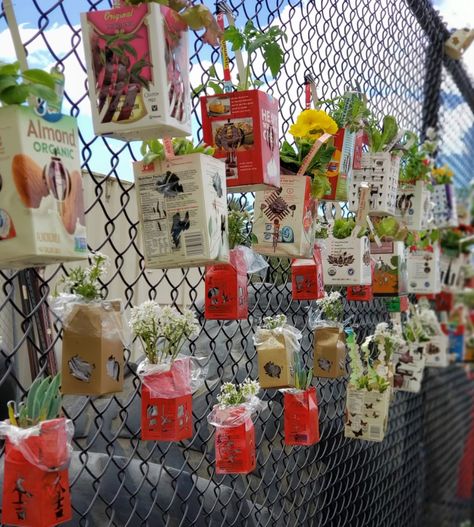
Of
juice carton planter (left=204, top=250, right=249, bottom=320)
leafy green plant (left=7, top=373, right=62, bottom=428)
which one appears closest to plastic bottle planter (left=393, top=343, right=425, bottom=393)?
juice carton planter (left=204, top=250, right=249, bottom=320)

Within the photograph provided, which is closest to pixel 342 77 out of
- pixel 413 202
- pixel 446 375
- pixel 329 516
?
pixel 413 202

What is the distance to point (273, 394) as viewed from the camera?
2.48 metres

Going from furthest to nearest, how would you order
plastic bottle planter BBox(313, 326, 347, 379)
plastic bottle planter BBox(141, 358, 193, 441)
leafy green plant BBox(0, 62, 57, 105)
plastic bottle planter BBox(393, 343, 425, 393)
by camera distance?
plastic bottle planter BBox(393, 343, 425, 393)
plastic bottle planter BBox(313, 326, 347, 379)
plastic bottle planter BBox(141, 358, 193, 441)
leafy green plant BBox(0, 62, 57, 105)

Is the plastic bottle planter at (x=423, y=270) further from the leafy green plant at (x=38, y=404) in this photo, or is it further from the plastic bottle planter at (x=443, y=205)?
the leafy green plant at (x=38, y=404)

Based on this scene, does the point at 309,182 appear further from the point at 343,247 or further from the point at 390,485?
the point at 390,485

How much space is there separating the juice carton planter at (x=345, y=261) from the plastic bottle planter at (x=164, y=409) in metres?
1.02

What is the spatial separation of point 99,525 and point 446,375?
4.70 meters

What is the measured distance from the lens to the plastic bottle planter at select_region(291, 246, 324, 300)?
214 centimetres

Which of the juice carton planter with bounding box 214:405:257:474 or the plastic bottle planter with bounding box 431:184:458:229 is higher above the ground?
the plastic bottle planter with bounding box 431:184:458:229

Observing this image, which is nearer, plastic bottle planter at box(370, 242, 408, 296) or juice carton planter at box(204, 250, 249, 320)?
juice carton planter at box(204, 250, 249, 320)

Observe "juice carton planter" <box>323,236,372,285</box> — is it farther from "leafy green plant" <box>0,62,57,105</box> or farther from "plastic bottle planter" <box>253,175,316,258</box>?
"leafy green plant" <box>0,62,57,105</box>

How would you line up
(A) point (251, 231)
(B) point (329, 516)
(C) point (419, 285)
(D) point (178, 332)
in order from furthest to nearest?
(C) point (419, 285) → (B) point (329, 516) → (A) point (251, 231) → (D) point (178, 332)

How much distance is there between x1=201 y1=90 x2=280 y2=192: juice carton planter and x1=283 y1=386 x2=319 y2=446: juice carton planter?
689mm

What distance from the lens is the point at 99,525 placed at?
1.68m
